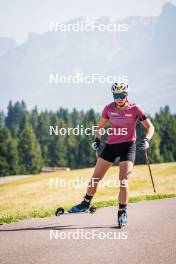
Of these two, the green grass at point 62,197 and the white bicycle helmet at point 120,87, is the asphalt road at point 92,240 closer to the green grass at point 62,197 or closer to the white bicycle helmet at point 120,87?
the green grass at point 62,197

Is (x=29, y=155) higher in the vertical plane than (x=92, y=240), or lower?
lower

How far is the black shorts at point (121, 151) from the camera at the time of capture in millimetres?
8461

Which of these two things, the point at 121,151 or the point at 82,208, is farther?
the point at 82,208

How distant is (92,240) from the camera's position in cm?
687

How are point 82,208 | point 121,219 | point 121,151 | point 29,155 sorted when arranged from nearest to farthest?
point 121,219
point 121,151
point 82,208
point 29,155

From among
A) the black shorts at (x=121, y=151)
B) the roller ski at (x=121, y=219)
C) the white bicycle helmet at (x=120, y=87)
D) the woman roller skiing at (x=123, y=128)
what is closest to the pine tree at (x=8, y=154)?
the black shorts at (x=121, y=151)

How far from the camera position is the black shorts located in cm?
846

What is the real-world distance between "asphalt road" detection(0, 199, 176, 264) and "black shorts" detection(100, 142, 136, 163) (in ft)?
4.42

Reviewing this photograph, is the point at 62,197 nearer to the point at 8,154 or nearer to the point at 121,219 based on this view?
the point at 121,219

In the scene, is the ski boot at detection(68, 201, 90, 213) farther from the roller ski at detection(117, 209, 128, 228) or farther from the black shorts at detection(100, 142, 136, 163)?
the roller ski at detection(117, 209, 128, 228)

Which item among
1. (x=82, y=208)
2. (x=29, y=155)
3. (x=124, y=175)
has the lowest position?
(x=29, y=155)

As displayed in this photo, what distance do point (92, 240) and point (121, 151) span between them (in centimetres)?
230

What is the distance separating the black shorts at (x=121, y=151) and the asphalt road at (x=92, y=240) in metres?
1.35

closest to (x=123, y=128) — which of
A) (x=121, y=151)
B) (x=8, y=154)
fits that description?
(x=121, y=151)
